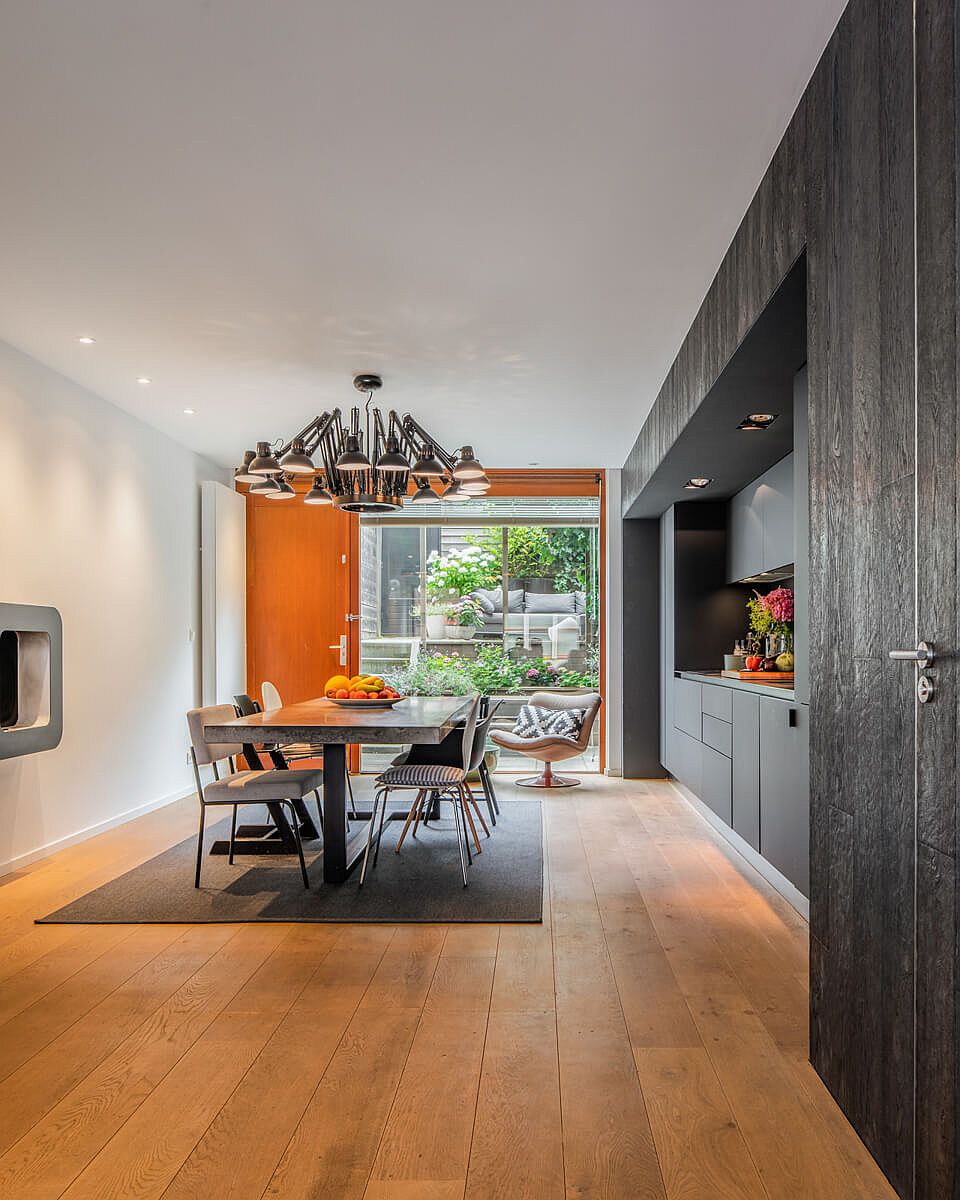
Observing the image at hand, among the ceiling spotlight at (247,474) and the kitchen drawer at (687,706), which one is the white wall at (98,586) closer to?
the ceiling spotlight at (247,474)

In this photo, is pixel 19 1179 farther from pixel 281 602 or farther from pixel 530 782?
pixel 281 602

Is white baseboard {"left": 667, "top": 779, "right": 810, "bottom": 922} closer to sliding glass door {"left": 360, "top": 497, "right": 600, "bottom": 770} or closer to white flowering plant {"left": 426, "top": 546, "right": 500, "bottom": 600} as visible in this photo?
sliding glass door {"left": 360, "top": 497, "right": 600, "bottom": 770}

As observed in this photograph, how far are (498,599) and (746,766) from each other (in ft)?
12.1

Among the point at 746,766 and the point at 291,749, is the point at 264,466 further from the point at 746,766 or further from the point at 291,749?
the point at 746,766

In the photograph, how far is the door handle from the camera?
1.62 metres

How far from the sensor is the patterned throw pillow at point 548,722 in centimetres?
686

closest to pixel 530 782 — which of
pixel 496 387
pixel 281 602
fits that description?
pixel 281 602

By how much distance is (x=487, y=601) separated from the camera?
775 cm

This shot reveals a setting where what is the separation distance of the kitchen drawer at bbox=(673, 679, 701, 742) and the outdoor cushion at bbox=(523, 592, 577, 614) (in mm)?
1483

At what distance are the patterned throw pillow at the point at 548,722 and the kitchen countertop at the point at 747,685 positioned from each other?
38.3 inches

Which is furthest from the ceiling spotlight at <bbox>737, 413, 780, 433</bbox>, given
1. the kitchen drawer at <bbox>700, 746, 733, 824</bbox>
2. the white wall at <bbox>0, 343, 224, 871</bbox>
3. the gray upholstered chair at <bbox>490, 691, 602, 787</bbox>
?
the white wall at <bbox>0, 343, 224, 871</bbox>

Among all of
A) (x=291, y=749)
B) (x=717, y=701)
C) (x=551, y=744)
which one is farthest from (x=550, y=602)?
(x=717, y=701)

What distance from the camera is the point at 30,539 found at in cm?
466

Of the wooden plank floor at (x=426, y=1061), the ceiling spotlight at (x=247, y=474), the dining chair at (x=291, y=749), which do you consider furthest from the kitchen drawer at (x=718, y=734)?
the ceiling spotlight at (x=247, y=474)
